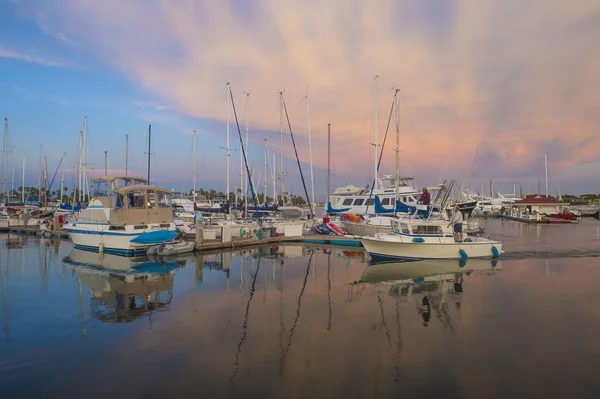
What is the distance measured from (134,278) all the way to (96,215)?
31.3ft

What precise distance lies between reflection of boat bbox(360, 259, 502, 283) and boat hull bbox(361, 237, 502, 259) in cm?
32

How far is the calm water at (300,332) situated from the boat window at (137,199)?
5.64 m

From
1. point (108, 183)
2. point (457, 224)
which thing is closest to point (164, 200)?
point (108, 183)

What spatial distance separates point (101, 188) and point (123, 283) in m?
11.2

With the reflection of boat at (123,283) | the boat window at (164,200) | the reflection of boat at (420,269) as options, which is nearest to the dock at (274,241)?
the boat window at (164,200)

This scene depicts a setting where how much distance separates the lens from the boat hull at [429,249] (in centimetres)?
2034

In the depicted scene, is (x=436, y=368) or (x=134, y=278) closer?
(x=436, y=368)

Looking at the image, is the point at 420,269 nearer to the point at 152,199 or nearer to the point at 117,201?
the point at 152,199

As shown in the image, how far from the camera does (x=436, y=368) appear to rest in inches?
307

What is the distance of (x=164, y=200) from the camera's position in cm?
2477

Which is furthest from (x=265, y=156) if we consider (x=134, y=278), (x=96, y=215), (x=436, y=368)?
(x=436, y=368)

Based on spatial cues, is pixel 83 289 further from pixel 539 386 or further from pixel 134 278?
pixel 539 386

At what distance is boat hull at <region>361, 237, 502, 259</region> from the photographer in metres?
20.3

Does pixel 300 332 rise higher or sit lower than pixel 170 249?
lower
